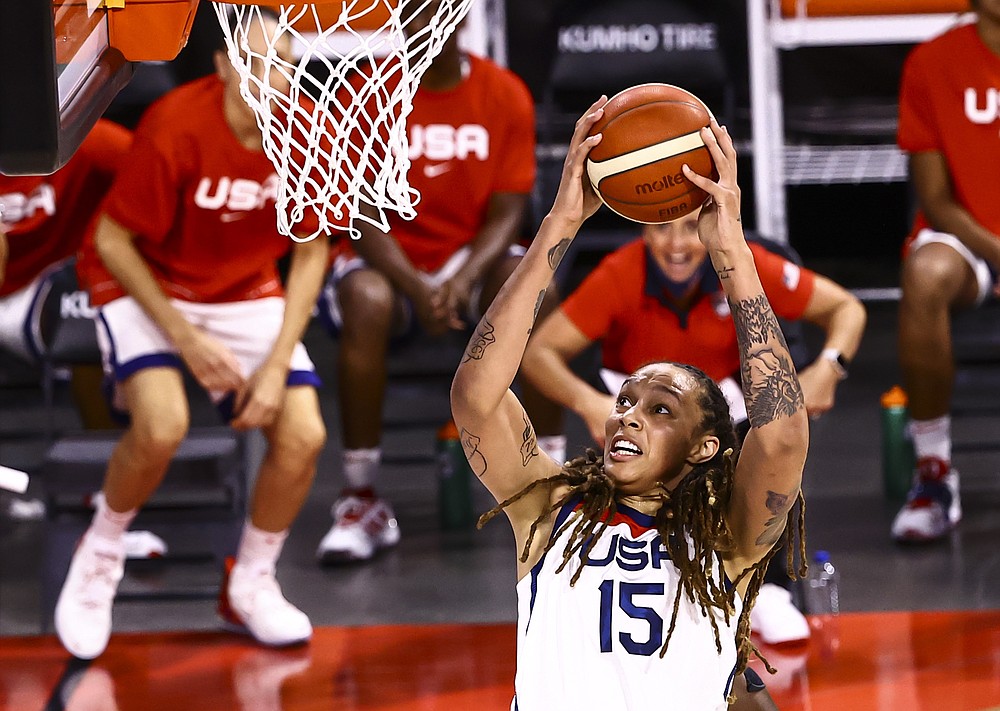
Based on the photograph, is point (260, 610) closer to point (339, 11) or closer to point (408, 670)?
point (408, 670)

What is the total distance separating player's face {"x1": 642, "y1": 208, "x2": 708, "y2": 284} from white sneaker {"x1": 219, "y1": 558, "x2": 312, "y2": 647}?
4.54 feet

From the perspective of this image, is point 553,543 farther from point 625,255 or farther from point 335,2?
point 625,255

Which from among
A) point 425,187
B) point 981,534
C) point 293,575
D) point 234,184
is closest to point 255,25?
point 234,184

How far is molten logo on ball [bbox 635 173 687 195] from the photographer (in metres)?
2.46

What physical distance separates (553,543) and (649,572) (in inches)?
6.6

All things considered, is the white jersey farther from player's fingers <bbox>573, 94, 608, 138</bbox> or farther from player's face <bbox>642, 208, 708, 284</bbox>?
player's face <bbox>642, 208, 708, 284</bbox>

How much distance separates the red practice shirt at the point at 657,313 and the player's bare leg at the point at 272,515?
825 mm

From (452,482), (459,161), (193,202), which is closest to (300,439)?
(193,202)

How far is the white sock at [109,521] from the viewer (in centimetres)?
418

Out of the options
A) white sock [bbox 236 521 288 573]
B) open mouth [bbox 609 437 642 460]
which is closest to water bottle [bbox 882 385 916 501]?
white sock [bbox 236 521 288 573]

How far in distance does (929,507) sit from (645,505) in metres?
2.54

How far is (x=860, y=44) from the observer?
7984mm

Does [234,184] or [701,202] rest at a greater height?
[701,202]

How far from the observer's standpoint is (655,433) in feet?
8.29
